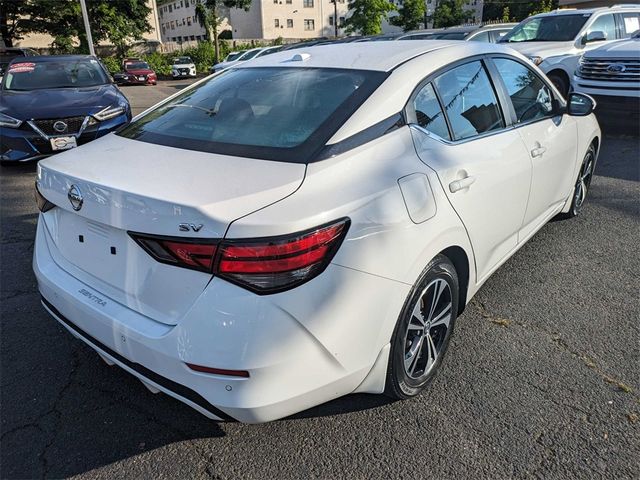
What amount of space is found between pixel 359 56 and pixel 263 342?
5.71ft

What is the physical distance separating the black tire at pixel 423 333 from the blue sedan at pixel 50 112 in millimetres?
5619

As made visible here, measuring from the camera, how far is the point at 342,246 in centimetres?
176

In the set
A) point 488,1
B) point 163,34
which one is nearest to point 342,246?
point 488,1

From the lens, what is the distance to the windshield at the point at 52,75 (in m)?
7.55

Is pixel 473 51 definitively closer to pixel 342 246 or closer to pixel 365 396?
pixel 342 246

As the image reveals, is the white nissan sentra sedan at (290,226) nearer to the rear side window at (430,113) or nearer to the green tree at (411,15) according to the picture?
the rear side window at (430,113)

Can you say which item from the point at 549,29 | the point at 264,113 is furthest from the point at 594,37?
the point at 264,113

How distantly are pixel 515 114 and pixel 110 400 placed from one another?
2.83 m

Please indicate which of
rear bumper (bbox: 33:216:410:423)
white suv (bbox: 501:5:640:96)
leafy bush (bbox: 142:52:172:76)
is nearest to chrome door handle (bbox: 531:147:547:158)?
rear bumper (bbox: 33:216:410:423)

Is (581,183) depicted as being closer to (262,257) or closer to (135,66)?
(262,257)

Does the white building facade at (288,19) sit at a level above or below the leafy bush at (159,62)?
above

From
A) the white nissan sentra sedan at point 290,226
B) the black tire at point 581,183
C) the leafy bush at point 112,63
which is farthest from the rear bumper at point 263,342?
the leafy bush at point 112,63

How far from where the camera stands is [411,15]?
5059cm

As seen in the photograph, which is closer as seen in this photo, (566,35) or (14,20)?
(566,35)
